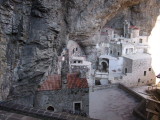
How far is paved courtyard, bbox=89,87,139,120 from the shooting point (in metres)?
17.7

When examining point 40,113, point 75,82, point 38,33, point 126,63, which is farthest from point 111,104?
point 40,113

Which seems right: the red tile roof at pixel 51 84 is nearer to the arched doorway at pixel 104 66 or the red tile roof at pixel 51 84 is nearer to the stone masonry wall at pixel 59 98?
the stone masonry wall at pixel 59 98

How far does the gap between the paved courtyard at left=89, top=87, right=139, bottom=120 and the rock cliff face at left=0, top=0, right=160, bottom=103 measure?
508 centimetres

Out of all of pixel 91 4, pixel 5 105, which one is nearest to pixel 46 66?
pixel 91 4

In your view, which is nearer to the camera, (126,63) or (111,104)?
(111,104)

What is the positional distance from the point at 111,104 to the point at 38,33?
9.18m

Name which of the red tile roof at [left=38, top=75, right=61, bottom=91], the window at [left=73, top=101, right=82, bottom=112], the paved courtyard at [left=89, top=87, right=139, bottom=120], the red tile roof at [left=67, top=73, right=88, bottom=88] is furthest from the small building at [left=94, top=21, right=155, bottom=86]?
the red tile roof at [left=38, top=75, right=61, bottom=91]

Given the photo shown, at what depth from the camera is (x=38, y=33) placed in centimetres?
2209

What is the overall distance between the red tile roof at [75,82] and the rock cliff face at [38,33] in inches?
150

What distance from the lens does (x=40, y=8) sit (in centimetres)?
2170

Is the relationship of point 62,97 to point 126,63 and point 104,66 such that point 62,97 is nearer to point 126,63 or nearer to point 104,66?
point 126,63

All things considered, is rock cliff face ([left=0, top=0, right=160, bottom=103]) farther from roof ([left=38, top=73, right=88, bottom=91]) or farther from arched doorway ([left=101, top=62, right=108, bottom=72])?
arched doorway ([left=101, top=62, right=108, bottom=72])

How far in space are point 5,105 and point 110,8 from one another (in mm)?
26363

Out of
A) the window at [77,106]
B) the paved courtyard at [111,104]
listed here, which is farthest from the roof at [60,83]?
the paved courtyard at [111,104]
